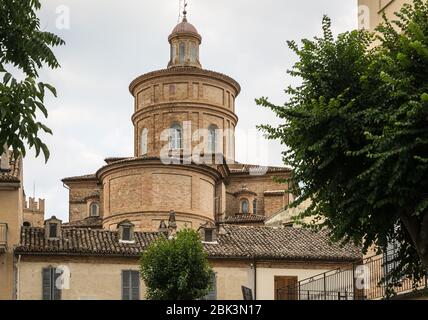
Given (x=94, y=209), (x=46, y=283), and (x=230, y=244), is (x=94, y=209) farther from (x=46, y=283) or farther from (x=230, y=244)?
(x=46, y=283)

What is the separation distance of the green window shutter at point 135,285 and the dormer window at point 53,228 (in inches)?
153

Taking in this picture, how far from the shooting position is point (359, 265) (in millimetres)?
Result: 31594

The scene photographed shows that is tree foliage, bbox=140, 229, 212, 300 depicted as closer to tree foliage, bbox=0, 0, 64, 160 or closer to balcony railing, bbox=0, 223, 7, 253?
A: balcony railing, bbox=0, 223, 7, 253

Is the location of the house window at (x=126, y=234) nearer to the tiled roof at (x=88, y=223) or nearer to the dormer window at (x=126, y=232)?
the dormer window at (x=126, y=232)

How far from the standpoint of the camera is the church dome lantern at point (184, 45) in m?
67.0

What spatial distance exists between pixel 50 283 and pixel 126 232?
477 centimetres

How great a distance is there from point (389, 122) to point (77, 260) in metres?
28.3

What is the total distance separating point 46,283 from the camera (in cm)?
4256

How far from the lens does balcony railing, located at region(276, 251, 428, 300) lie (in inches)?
995

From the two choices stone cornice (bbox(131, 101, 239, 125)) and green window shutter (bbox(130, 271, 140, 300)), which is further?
stone cornice (bbox(131, 101, 239, 125))

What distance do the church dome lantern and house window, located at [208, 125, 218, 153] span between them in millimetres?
4693

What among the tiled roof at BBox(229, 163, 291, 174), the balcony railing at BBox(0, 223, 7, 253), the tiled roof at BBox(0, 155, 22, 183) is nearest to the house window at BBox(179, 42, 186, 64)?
the tiled roof at BBox(229, 163, 291, 174)

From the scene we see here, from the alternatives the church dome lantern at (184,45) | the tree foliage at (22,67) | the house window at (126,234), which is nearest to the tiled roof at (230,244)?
the house window at (126,234)
